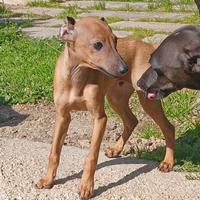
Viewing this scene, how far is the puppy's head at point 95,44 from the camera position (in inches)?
202

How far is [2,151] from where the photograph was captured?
6.12m

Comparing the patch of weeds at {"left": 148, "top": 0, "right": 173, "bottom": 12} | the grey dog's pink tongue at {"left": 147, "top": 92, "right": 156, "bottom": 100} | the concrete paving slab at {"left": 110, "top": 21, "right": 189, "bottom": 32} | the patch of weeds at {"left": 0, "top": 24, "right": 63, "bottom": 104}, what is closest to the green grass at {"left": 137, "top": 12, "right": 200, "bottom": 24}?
the concrete paving slab at {"left": 110, "top": 21, "right": 189, "bottom": 32}

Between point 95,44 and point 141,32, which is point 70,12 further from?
point 95,44

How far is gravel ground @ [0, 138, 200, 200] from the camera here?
5.46m

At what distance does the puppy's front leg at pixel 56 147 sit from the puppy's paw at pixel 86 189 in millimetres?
306

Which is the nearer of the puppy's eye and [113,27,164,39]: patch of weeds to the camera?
the puppy's eye

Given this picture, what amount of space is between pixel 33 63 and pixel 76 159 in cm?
390

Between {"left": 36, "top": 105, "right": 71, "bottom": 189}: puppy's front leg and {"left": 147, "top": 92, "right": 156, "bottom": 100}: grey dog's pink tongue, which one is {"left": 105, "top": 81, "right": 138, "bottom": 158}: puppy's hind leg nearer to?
{"left": 147, "top": 92, "right": 156, "bottom": 100}: grey dog's pink tongue

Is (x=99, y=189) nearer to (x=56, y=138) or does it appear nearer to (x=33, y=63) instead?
(x=56, y=138)

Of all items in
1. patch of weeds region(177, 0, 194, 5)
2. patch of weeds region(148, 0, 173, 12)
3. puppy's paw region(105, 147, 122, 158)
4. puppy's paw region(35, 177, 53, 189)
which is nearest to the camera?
puppy's paw region(35, 177, 53, 189)

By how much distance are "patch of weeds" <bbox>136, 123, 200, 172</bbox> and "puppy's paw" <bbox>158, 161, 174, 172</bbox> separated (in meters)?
0.06

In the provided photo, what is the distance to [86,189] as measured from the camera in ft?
17.7

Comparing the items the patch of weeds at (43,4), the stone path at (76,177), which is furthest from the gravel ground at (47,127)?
the patch of weeds at (43,4)

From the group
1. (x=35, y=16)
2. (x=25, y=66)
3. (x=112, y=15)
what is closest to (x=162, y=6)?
(x=112, y=15)
